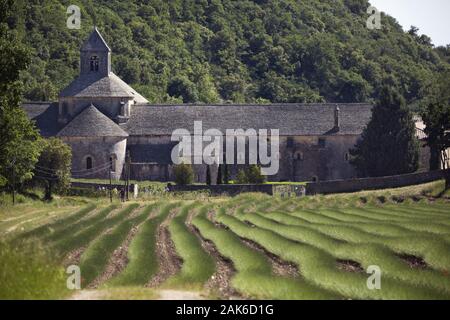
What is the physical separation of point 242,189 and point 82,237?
36717 mm

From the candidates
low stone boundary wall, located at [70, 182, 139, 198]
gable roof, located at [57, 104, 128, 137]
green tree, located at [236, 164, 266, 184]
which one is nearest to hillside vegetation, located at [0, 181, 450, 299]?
low stone boundary wall, located at [70, 182, 139, 198]

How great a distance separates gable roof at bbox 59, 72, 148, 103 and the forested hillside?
63.4 feet

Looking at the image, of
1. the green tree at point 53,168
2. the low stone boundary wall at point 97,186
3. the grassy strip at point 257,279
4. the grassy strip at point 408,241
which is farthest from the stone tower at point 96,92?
the grassy strip at point 257,279

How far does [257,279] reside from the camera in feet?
83.3

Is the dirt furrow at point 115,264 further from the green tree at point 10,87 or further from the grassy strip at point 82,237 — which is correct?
the green tree at point 10,87

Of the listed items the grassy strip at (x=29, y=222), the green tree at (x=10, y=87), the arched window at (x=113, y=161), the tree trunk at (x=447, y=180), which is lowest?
the grassy strip at (x=29, y=222)

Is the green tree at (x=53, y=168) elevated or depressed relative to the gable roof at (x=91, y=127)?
depressed

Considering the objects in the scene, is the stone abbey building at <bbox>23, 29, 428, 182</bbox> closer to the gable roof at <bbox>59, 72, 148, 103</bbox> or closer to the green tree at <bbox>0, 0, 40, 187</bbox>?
the gable roof at <bbox>59, 72, 148, 103</bbox>

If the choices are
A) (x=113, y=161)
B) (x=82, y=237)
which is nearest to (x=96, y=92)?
(x=113, y=161)

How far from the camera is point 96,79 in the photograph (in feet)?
296

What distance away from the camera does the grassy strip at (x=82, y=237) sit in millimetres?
31975

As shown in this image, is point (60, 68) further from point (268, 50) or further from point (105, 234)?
point (105, 234)

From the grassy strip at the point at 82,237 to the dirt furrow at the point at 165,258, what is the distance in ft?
8.14

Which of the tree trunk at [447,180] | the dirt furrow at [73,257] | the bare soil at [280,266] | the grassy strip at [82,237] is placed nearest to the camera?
the bare soil at [280,266]
